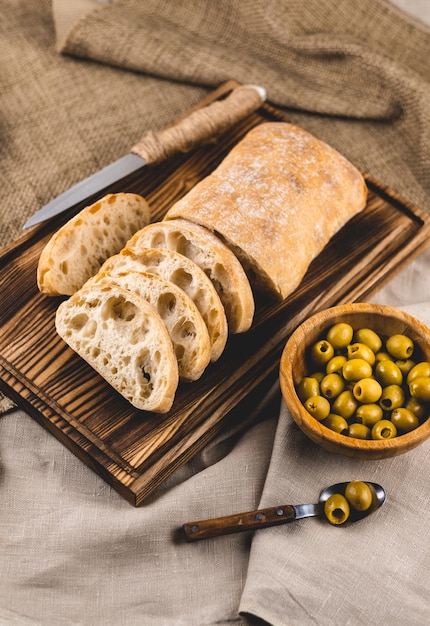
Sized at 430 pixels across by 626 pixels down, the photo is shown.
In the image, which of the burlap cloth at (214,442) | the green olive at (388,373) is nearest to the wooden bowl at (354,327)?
the green olive at (388,373)

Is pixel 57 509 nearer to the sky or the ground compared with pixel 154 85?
nearer to the ground

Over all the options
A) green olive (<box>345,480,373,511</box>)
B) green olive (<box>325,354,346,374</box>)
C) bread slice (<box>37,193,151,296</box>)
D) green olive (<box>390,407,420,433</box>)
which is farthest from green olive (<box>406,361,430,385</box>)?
bread slice (<box>37,193,151,296</box>)

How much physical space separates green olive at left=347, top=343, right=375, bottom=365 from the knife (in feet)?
4.76

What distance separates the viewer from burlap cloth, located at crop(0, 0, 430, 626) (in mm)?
2762

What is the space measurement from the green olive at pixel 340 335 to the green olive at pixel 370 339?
0.04m

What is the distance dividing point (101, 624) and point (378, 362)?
4.70ft

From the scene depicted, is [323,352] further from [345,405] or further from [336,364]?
[345,405]

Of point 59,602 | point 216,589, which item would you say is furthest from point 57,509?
point 216,589

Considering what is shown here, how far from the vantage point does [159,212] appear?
146 inches

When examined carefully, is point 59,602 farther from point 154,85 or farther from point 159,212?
point 154,85

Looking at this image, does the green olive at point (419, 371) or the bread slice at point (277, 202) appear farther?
the bread slice at point (277, 202)

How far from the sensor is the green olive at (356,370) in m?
2.87

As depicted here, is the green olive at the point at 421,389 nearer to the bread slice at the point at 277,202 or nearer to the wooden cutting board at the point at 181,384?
the wooden cutting board at the point at 181,384

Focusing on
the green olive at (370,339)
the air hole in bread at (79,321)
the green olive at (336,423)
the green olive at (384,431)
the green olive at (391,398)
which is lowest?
the air hole in bread at (79,321)
